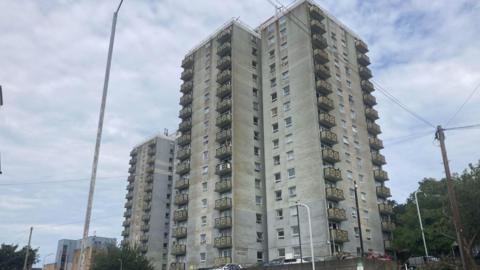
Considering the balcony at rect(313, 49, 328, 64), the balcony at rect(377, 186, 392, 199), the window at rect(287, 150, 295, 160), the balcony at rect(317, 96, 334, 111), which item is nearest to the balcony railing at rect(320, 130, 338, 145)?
the balcony at rect(317, 96, 334, 111)

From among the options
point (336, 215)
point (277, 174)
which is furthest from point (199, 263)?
point (336, 215)

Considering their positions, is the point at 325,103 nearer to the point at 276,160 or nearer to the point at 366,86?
the point at 276,160

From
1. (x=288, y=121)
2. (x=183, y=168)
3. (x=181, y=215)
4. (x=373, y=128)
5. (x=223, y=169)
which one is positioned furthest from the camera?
(x=183, y=168)

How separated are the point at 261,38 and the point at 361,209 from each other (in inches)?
1281

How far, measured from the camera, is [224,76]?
6738 centimetres

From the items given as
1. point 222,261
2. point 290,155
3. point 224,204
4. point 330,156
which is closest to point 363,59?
point 330,156

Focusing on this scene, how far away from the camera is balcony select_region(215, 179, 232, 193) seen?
193 ft

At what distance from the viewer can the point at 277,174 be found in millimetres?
59469

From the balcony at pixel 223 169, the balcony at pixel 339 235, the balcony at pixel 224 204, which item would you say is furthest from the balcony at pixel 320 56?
the balcony at pixel 339 235

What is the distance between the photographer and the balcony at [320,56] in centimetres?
6201

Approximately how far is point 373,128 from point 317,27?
60.5 ft

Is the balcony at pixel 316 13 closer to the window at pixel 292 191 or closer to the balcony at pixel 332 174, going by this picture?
the balcony at pixel 332 174

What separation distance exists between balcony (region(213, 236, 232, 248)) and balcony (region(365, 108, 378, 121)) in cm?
3046

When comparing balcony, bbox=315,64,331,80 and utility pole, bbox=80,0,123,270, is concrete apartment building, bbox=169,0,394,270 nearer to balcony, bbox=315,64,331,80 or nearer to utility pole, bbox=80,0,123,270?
balcony, bbox=315,64,331,80
